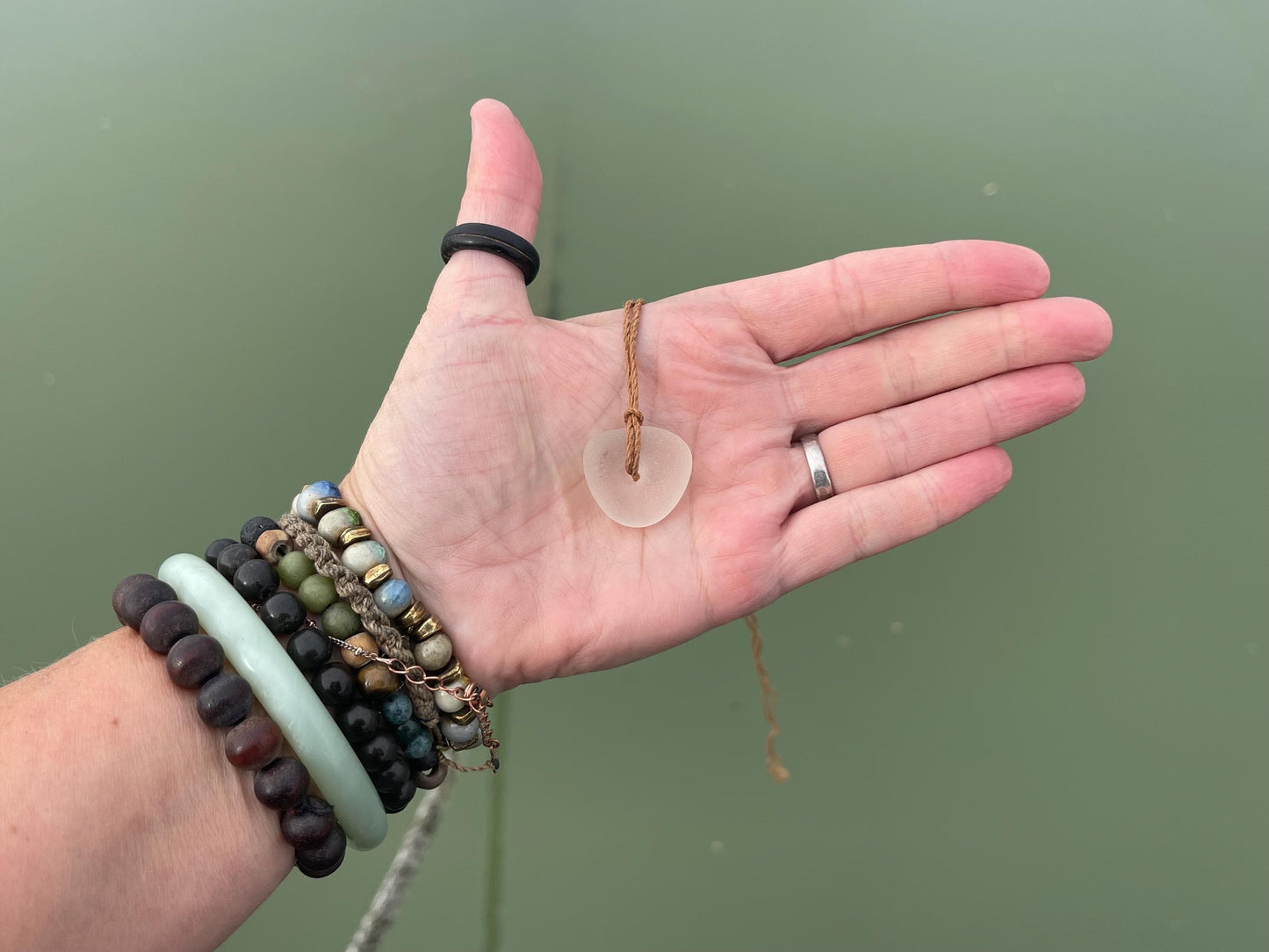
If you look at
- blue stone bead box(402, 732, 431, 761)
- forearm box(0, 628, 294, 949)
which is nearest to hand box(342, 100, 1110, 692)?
blue stone bead box(402, 732, 431, 761)

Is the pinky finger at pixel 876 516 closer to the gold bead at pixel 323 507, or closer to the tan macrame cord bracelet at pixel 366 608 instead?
the tan macrame cord bracelet at pixel 366 608

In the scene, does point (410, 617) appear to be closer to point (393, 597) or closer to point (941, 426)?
point (393, 597)

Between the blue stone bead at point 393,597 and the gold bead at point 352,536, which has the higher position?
the gold bead at point 352,536

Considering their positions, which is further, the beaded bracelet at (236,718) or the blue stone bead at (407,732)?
the blue stone bead at (407,732)

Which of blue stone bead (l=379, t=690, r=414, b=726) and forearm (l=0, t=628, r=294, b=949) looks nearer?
forearm (l=0, t=628, r=294, b=949)

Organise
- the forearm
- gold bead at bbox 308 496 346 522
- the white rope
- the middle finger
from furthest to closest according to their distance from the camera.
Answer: the white rope → the middle finger → gold bead at bbox 308 496 346 522 → the forearm

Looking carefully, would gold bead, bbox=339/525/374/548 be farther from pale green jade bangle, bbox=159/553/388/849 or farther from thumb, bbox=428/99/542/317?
thumb, bbox=428/99/542/317

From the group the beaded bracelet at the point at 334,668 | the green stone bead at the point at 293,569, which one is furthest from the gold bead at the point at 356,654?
the green stone bead at the point at 293,569
